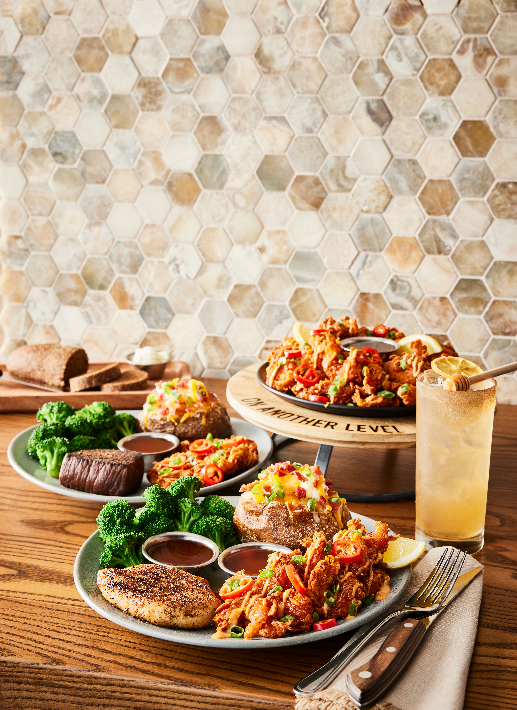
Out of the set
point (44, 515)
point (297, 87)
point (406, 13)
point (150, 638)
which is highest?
point (406, 13)

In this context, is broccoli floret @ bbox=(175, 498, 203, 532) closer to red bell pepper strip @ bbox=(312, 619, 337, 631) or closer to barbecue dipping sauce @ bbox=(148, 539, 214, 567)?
barbecue dipping sauce @ bbox=(148, 539, 214, 567)

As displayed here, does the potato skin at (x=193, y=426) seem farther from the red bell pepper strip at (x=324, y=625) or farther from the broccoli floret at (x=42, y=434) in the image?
the red bell pepper strip at (x=324, y=625)

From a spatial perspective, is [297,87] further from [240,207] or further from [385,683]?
[385,683]

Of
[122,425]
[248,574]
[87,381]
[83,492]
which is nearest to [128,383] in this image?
[87,381]

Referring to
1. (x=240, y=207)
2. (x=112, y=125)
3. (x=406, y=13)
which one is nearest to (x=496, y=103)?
(x=406, y=13)

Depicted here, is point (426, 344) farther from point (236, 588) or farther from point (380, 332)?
point (236, 588)

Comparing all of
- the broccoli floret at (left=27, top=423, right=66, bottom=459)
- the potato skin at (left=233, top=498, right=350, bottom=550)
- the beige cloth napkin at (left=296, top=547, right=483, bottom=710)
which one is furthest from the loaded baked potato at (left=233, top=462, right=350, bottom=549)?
the broccoli floret at (left=27, top=423, right=66, bottom=459)
